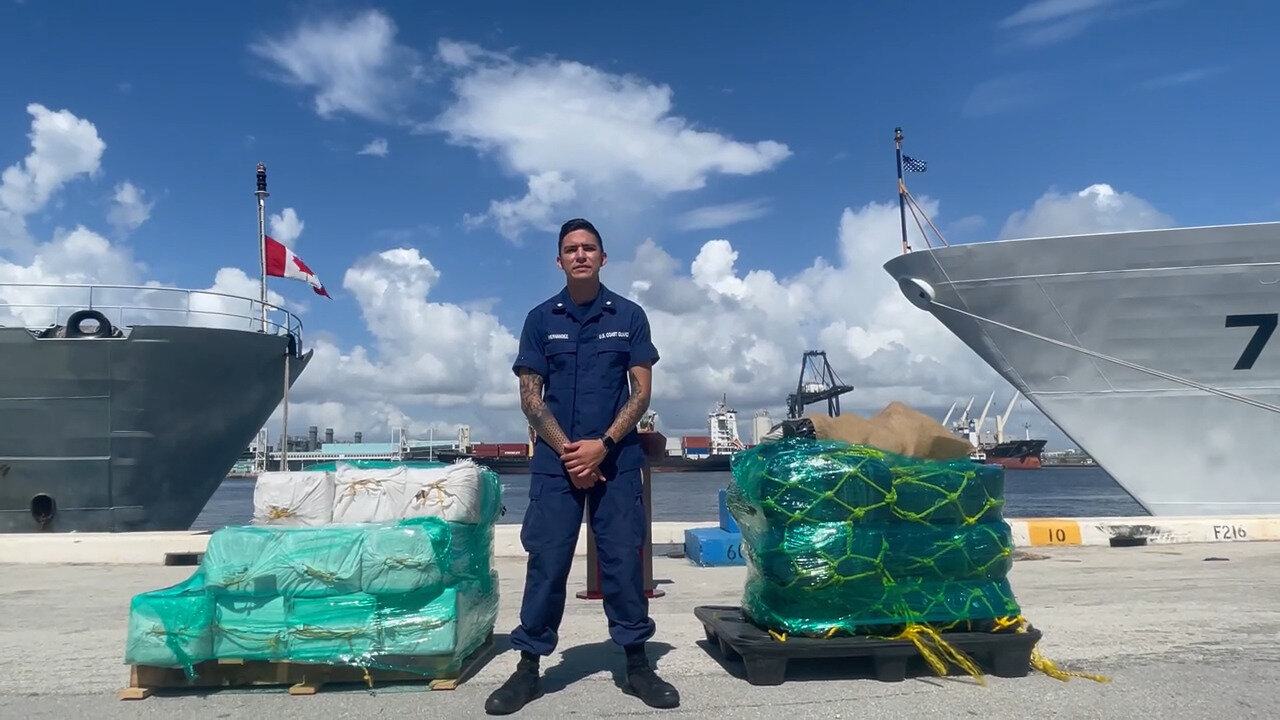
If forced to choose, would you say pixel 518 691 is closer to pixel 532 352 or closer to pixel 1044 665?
pixel 532 352

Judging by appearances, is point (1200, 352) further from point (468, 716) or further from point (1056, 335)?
point (468, 716)

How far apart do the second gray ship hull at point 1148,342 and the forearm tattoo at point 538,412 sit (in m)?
9.14

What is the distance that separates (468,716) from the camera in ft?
10.1

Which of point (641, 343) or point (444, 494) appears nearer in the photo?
point (641, 343)

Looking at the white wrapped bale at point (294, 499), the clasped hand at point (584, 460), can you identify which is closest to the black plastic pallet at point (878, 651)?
the clasped hand at point (584, 460)

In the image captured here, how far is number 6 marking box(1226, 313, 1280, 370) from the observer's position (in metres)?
10.3

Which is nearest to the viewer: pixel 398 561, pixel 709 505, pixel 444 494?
pixel 398 561

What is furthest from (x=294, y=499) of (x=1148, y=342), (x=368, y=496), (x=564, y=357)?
(x=1148, y=342)

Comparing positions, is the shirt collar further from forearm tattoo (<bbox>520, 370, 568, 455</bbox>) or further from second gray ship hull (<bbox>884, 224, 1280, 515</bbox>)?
second gray ship hull (<bbox>884, 224, 1280, 515</bbox>)

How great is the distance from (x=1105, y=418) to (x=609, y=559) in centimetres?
1047

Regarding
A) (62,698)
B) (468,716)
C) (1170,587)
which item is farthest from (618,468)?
(1170,587)

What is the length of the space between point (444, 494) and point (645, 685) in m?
1.34

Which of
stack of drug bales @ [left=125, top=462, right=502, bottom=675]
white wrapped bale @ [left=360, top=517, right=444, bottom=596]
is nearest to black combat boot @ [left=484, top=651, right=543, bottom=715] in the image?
stack of drug bales @ [left=125, top=462, right=502, bottom=675]

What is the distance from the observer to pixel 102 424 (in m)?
12.0
